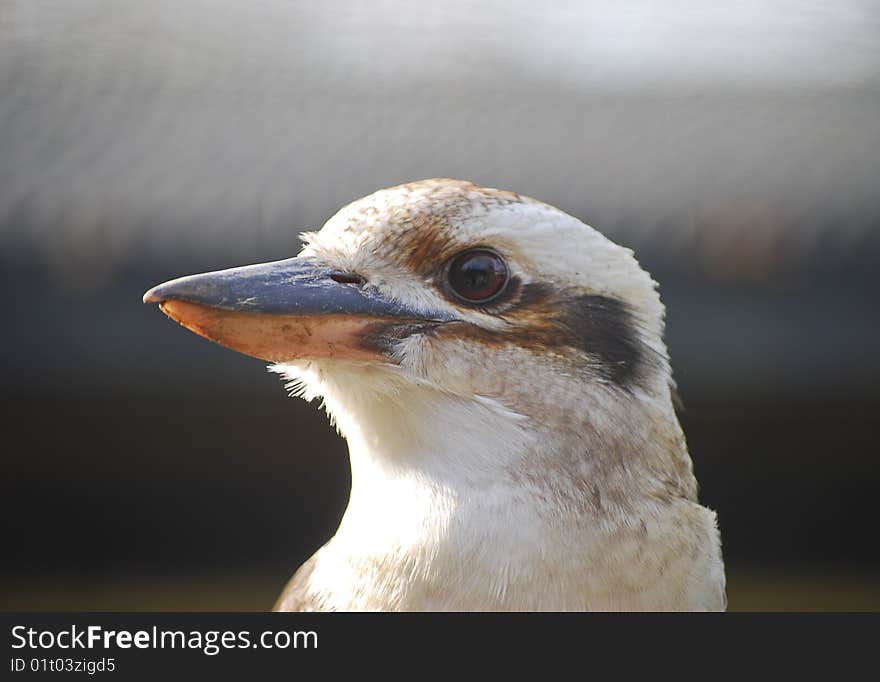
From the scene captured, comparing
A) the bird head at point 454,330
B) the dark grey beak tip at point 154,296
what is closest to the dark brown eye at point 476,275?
the bird head at point 454,330

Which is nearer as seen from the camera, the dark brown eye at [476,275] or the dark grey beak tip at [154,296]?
the dark grey beak tip at [154,296]

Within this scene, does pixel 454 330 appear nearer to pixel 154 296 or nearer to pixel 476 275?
pixel 476 275

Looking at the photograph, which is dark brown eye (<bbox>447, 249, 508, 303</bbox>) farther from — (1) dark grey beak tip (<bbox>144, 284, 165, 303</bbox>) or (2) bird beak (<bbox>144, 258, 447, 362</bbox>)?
(1) dark grey beak tip (<bbox>144, 284, 165, 303</bbox>)

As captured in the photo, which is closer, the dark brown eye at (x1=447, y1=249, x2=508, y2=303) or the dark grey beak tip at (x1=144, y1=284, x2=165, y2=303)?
the dark grey beak tip at (x1=144, y1=284, x2=165, y2=303)

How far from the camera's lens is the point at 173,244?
84.4 inches

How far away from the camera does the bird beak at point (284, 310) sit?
1.08m

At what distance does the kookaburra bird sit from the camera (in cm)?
115

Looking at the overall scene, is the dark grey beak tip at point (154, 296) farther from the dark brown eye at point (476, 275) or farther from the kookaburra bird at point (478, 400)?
the dark brown eye at point (476, 275)

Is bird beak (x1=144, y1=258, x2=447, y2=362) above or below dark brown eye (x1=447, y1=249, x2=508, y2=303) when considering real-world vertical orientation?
below

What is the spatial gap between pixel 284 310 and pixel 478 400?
0.83 feet

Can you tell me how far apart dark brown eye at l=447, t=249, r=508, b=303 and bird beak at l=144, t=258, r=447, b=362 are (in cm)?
5

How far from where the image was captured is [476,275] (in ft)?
3.84

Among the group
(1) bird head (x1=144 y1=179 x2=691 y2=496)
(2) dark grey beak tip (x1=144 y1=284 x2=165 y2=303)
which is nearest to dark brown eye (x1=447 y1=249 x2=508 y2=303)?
(1) bird head (x1=144 y1=179 x2=691 y2=496)

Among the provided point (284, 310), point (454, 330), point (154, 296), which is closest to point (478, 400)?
point (454, 330)
